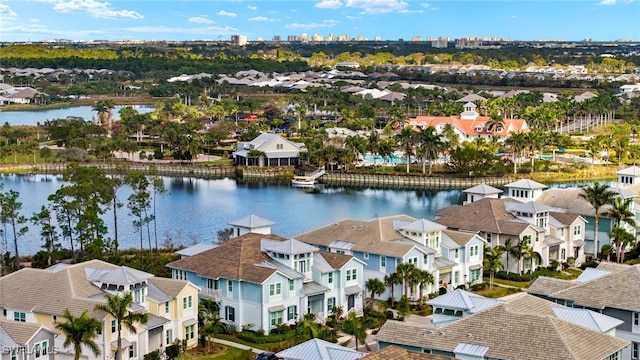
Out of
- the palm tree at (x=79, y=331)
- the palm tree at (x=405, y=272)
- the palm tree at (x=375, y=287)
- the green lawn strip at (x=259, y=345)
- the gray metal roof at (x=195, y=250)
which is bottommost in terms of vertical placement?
the green lawn strip at (x=259, y=345)

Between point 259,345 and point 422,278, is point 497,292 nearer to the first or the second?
point 422,278

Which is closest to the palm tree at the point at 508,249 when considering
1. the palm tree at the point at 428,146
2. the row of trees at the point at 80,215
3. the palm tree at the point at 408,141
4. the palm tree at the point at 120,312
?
the row of trees at the point at 80,215

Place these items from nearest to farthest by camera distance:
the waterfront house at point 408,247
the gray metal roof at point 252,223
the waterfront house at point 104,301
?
1. the waterfront house at point 104,301
2. the waterfront house at point 408,247
3. the gray metal roof at point 252,223

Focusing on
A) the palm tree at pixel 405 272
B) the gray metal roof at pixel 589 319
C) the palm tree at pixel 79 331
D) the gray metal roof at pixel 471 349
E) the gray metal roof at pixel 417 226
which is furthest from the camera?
the gray metal roof at pixel 417 226

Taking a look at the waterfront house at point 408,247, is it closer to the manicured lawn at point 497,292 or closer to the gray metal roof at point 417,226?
the gray metal roof at point 417,226

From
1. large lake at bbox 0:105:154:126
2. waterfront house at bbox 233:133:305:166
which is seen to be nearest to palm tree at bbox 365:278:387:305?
waterfront house at bbox 233:133:305:166


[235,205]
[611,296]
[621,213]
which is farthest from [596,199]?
[235,205]

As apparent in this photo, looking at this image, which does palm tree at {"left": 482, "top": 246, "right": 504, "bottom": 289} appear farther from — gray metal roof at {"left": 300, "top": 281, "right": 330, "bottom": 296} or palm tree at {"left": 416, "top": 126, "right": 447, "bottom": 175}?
palm tree at {"left": 416, "top": 126, "right": 447, "bottom": 175}

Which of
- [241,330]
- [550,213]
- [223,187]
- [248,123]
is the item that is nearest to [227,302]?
[241,330]
